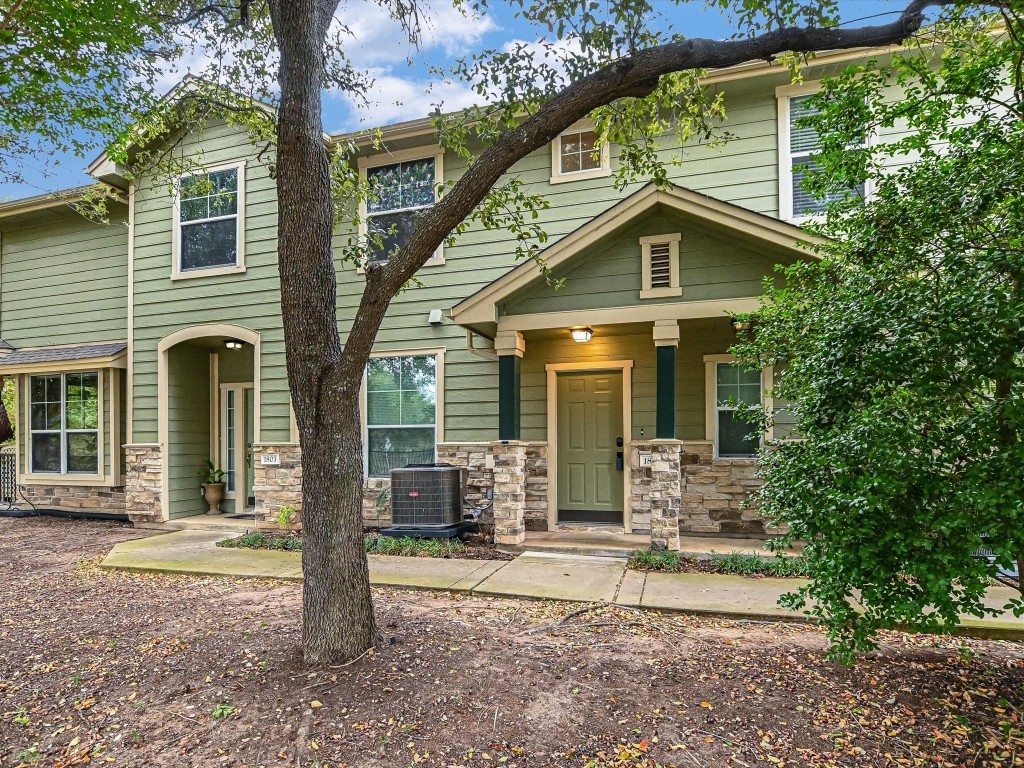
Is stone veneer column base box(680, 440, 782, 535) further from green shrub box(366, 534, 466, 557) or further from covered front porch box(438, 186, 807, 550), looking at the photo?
green shrub box(366, 534, 466, 557)

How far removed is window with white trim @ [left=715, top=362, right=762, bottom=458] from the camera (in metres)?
6.41

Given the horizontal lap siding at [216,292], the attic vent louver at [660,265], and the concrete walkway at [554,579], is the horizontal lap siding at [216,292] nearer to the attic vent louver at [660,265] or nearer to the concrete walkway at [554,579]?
the concrete walkway at [554,579]

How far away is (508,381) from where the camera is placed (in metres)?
6.22

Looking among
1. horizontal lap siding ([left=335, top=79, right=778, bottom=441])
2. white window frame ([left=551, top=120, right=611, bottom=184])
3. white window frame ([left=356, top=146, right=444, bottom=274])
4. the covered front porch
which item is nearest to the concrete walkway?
the covered front porch

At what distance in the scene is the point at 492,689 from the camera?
2906 millimetres

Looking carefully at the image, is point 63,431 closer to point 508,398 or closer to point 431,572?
point 431,572

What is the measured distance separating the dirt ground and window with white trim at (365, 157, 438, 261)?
5085mm

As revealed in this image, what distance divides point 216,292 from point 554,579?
21.0 feet

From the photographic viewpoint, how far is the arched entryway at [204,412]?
8289mm

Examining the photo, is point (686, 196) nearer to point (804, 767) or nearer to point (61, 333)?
point (804, 767)

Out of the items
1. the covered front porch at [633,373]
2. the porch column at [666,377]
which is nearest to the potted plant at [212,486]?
the covered front porch at [633,373]

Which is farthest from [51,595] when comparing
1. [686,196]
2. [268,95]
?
[686,196]

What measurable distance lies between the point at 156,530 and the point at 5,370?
13.3 feet

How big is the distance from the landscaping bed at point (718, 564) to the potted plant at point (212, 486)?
6.56m
